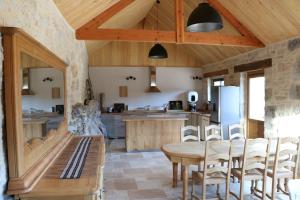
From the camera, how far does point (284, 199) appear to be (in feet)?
11.8

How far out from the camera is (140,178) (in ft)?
14.9

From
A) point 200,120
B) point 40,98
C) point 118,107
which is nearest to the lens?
point 40,98

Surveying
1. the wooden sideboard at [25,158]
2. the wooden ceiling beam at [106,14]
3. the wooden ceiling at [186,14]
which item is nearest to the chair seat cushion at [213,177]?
the wooden sideboard at [25,158]

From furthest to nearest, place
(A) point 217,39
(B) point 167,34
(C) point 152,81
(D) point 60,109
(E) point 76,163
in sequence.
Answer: (C) point 152,81 → (A) point 217,39 → (B) point 167,34 → (D) point 60,109 → (E) point 76,163

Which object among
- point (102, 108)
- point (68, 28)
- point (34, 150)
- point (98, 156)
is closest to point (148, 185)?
point (98, 156)

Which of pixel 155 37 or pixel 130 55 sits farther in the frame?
pixel 130 55

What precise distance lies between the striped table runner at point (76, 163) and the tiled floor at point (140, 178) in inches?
44.3

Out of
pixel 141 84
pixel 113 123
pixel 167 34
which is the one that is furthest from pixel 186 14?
pixel 113 123

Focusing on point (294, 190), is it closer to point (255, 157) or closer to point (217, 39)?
point (255, 157)

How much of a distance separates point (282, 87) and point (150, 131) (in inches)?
125

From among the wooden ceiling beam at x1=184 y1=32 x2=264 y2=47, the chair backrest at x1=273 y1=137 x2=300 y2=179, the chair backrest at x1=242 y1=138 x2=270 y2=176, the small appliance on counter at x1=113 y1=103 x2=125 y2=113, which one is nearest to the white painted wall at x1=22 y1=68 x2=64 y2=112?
the chair backrest at x1=242 y1=138 x2=270 y2=176

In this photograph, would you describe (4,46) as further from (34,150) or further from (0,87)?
(34,150)

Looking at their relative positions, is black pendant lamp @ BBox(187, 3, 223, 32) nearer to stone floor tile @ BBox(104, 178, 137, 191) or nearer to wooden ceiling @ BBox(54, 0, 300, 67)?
wooden ceiling @ BBox(54, 0, 300, 67)

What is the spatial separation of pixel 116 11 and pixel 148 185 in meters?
3.49
